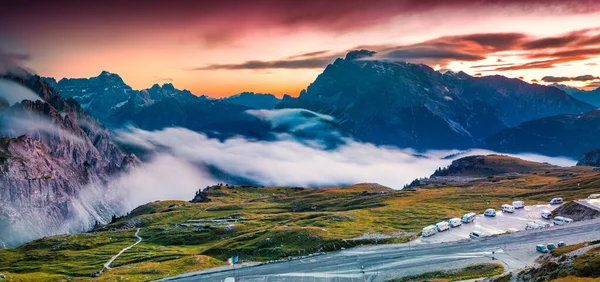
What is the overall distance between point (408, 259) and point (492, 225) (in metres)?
53.2

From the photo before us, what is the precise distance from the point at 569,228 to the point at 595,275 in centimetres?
6568

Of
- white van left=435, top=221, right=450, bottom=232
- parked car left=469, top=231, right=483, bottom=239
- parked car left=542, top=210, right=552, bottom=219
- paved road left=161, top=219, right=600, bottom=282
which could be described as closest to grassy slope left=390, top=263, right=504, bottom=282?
paved road left=161, top=219, right=600, bottom=282

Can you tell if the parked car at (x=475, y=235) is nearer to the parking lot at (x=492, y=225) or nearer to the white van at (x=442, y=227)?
the parking lot at (x=492, y=225)

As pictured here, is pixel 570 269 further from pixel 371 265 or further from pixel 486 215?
pixel 486 215

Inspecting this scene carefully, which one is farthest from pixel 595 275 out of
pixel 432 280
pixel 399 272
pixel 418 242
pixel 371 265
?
pixel 418 242

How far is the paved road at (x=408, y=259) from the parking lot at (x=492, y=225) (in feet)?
37.6

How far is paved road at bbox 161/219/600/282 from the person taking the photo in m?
123

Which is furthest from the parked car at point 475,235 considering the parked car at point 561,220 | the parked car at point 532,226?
the parked car at point 561,220

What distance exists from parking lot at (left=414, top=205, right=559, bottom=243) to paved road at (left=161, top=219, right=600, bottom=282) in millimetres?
11466

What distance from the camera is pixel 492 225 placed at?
557 feet

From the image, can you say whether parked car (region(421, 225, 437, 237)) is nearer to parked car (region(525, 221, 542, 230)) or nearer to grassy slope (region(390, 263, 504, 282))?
parked car (region(525, 221, 542, 230))

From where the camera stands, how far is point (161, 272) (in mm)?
156625

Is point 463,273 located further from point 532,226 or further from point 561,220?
point 561,220

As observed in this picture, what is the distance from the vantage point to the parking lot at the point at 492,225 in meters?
156
